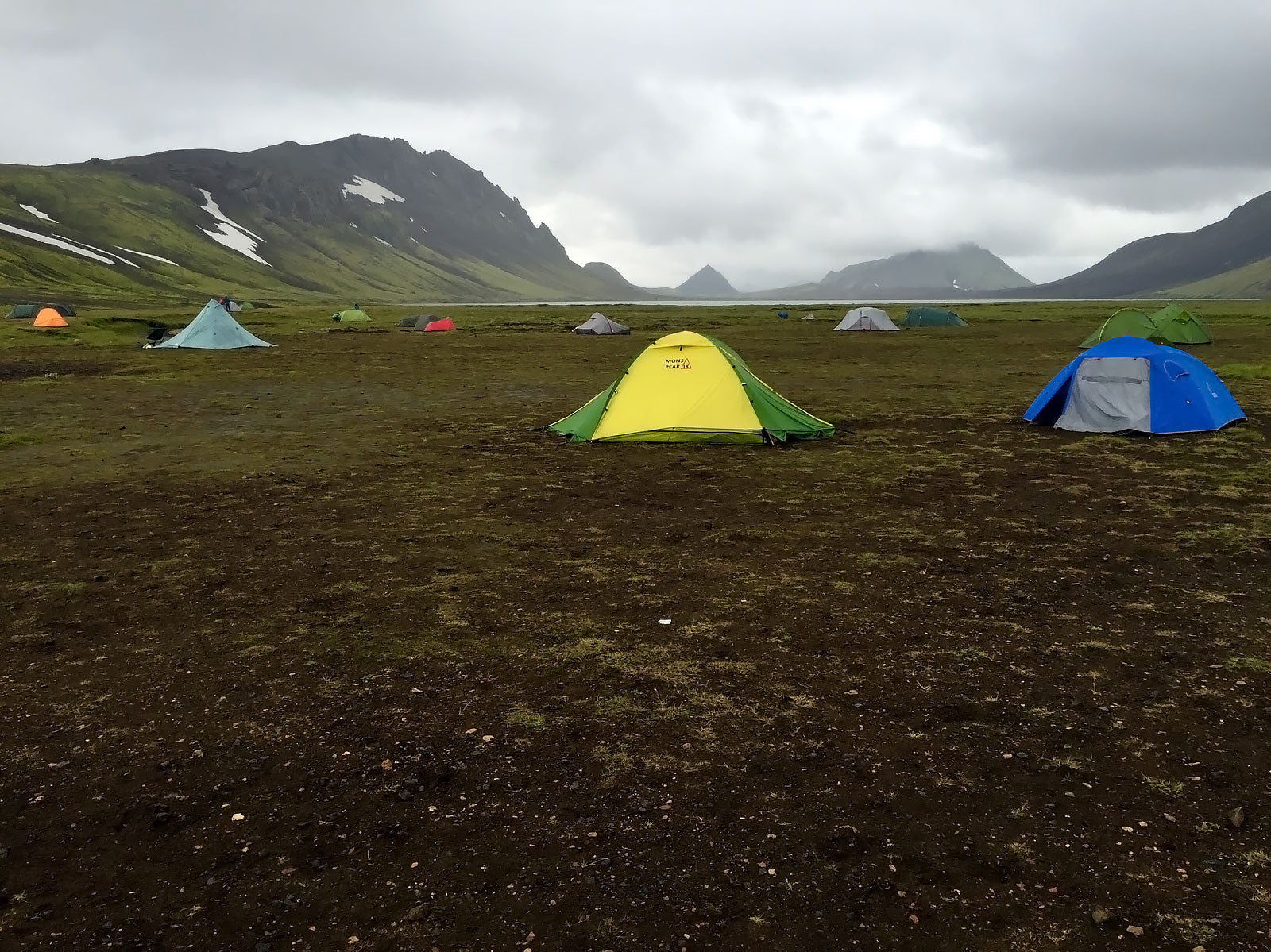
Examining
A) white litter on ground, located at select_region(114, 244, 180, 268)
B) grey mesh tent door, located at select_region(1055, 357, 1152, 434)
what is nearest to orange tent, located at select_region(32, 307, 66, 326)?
grey mesh tent door, located at select_region(1055, 357, 1152, 434)

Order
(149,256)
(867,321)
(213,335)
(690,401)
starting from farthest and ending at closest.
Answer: (149,256) < (867,321) < (213,335) < (690,401)

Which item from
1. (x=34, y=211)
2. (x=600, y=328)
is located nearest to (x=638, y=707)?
(x=600, y=328)

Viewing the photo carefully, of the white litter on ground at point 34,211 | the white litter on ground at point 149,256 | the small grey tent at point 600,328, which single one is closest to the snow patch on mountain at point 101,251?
the white litter on ground at point 149,256

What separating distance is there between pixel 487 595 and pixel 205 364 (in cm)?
3263

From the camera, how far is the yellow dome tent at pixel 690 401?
16641 mm

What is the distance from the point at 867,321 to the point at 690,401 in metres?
48.6

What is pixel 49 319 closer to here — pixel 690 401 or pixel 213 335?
pixel 213 335

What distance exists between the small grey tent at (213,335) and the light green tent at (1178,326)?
154 feet

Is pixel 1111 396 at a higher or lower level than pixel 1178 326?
lower

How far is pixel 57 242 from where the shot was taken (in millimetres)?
156375

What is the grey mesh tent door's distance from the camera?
17.5m

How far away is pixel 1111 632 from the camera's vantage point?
7.58 meters

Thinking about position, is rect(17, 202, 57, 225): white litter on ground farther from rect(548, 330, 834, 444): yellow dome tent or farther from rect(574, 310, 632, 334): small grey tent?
rect(548, 330, 834, 444): yellow dome tent

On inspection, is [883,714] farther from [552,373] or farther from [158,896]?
[552,373]
